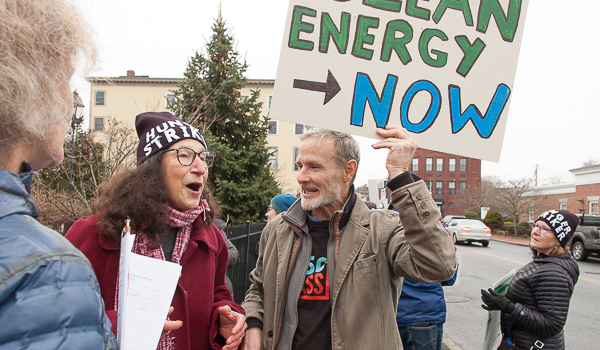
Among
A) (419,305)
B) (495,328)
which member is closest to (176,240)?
(419,305)

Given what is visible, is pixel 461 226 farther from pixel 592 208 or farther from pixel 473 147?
pixel 473 147

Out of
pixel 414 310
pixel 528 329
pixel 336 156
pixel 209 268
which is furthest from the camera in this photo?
pixel 414 310

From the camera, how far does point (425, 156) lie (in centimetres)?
6128

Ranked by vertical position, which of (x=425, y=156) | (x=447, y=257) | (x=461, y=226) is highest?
(x=425, y=156)

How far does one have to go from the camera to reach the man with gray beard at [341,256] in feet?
5.92

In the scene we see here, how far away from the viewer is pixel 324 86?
2027 mm

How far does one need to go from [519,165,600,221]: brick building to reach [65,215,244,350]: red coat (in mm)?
33915

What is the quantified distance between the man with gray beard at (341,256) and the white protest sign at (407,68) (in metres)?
0.19

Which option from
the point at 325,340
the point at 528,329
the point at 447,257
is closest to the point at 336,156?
the point at 447,257

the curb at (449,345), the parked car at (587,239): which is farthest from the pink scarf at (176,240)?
the parked car at (587,239)

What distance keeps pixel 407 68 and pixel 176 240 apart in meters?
1.50

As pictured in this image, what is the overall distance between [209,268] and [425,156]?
62833mm

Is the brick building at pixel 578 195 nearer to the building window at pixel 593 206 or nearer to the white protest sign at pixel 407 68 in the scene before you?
the building window at pixel 593 206

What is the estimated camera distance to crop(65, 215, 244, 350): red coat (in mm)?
1718
